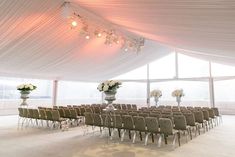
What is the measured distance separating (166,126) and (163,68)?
13.1m

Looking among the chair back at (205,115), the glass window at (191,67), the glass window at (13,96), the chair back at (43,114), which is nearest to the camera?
the chair back at (205,115)

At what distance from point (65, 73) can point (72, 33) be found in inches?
223

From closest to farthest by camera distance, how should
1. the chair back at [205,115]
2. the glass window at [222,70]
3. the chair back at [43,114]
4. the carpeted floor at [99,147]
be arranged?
the carpeted floor at [99,147], the chair back at [205,115], the chair back at [43,114], the glass window at [222,70]

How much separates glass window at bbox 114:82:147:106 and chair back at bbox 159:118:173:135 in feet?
43.6

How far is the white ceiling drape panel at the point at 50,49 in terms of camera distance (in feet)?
21.9

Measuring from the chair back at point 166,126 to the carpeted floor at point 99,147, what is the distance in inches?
17.4

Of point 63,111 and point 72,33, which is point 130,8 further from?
point 63,111

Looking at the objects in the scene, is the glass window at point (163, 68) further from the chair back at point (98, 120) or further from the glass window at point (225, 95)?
the chair back at point (98, 120)

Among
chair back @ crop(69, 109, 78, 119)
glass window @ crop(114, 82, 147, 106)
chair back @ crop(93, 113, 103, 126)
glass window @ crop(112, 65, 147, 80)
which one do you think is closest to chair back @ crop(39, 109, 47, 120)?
chair back @ crop(69, 109, 78, 119)

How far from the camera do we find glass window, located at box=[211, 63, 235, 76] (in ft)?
51.2

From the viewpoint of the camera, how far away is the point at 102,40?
38.4 ft

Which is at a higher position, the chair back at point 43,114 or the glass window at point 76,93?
the glass window at point 76,93

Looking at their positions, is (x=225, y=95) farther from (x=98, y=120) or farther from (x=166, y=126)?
(x=98, y=120)

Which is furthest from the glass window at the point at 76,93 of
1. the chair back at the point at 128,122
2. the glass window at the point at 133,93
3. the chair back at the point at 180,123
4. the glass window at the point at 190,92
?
the chair back at the point at 180,123
